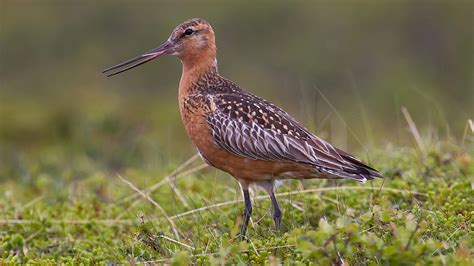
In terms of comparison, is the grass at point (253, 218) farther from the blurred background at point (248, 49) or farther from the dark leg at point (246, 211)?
the blurred background at point (248, 49)

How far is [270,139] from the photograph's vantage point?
6172mm

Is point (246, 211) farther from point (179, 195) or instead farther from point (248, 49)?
point (248, 49)

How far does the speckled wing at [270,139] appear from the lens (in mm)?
6039

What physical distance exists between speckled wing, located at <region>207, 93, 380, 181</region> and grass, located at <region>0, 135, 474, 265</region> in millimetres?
330

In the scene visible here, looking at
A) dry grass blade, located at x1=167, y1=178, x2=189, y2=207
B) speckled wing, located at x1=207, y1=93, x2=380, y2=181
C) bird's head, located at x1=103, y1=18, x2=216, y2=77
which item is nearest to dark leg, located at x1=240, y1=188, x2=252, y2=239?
speckled wing, located at x1=207, y1=93, x2=380, y2=181

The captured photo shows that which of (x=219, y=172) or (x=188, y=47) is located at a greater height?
(x=188, y=47)

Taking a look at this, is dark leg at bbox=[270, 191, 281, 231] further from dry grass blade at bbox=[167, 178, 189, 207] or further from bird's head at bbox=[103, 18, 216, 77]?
bird's head at bbox=[103, 18, 216, 77]

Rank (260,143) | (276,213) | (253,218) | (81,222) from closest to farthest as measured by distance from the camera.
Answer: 1. (276,213)
2. (260,143)
3. (253,218)
4. (81,222)

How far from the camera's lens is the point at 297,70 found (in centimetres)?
1677

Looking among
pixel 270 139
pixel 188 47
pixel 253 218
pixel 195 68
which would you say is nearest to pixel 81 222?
pixel 253 218

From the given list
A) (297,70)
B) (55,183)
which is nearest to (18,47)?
(297,70)

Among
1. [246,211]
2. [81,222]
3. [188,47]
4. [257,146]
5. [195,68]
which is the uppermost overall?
[188,47]

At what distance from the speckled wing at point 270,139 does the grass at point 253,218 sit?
330mm

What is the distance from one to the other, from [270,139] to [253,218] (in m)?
0.69
